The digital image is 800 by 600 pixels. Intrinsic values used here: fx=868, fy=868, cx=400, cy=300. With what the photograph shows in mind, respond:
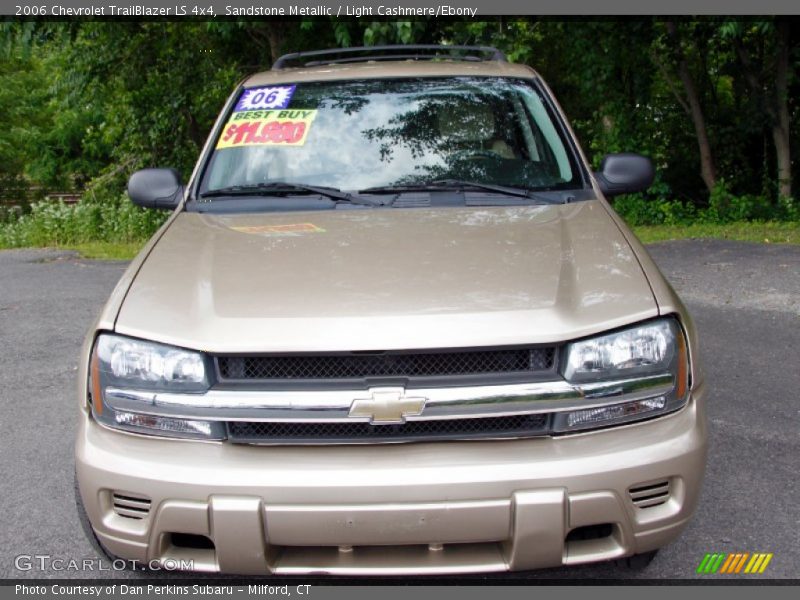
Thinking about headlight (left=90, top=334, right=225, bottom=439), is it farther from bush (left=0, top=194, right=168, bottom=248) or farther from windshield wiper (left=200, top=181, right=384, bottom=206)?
bush (left=0, top=194, right=168, bottom=248)

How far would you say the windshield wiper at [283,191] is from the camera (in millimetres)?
3574

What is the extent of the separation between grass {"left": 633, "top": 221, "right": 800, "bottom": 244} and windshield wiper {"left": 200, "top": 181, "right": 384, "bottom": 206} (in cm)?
758

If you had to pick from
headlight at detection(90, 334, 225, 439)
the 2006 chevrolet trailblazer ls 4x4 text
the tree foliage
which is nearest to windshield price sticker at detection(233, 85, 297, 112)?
the 2006 chevrolet trailblazer ls 4x4 text

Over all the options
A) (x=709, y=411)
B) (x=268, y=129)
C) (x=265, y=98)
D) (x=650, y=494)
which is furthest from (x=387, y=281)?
(x=709, y=411)

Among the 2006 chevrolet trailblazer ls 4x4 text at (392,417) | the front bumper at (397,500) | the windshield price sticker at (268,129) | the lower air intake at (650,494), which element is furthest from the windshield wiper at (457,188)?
the lower air intake at (650,494)

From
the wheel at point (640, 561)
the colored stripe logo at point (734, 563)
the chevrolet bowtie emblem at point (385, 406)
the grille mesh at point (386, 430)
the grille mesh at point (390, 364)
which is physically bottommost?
the colored stripe logo at point (734, 563)

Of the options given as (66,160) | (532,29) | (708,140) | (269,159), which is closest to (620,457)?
(269,159)

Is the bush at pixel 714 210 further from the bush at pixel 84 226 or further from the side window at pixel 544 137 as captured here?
the side window at pixel 544 137

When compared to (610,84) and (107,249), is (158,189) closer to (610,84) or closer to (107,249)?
(107,249)

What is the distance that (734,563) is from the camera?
124 inches

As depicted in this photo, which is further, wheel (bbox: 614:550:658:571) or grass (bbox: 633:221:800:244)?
grass (bbox: 633:221:800:244)

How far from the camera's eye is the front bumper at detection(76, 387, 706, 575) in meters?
2.39

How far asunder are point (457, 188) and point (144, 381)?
1.62 meters

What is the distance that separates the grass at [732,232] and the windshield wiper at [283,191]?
7.58 metres
